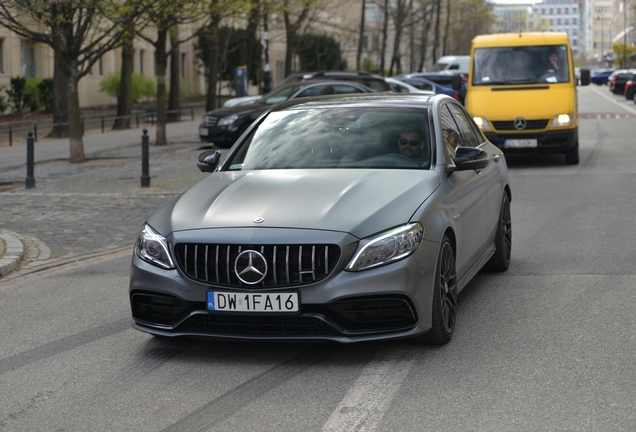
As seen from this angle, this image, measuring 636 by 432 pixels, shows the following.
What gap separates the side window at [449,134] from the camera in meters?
6.89

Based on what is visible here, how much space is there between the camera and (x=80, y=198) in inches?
595

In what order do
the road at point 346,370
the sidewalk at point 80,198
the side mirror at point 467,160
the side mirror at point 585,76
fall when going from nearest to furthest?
the road at point 346,370, the side mirror at point 467,160, the sidewalk at point 80,198, the side mirror at point 585,76

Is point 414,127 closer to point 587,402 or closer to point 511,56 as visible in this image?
point 587,402

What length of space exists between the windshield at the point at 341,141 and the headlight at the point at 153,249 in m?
1.16

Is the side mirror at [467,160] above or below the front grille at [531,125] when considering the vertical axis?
below

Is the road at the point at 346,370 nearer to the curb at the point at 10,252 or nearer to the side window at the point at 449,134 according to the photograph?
the curb at the point at 10,252

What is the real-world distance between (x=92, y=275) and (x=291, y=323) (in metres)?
3.94

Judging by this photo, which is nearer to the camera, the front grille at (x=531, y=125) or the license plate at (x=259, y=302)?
the license plate at (x=259, y=302)

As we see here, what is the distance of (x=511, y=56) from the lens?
19.0m

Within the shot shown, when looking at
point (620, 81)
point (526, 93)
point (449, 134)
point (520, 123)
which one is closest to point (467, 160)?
point (449, 134)

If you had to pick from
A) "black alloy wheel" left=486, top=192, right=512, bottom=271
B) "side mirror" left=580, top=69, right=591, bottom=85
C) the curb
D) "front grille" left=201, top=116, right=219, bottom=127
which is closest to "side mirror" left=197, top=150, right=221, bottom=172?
"black alloy wheel" left=486, top=192, right=512, bottom=271

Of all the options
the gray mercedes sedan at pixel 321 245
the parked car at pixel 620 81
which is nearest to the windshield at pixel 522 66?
the gray mercedes sedan at pixel 321 245

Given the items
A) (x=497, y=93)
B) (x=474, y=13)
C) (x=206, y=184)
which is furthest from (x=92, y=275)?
(x=474, y=13)

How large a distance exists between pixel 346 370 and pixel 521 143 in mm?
13063
